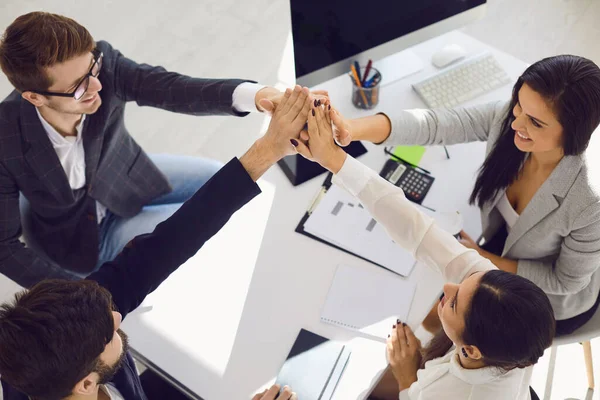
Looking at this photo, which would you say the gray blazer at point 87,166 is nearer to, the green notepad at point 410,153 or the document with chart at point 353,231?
the document with chart at point 353,231

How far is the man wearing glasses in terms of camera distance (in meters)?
1.54

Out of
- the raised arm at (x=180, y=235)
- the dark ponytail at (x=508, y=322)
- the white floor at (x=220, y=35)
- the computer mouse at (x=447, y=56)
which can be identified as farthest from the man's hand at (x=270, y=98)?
the white floor at (x=220, y=35)

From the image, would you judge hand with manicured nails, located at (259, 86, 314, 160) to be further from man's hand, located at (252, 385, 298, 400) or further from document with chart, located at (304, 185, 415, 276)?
man's hand, located at (252, 385, 298, 400)

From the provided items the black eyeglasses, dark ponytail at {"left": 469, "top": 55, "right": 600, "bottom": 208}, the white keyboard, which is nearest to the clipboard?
the white keyboard

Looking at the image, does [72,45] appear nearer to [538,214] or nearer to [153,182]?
[153,182]

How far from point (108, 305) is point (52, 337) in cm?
14

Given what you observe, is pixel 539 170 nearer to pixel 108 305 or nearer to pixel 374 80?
pixel 374 80

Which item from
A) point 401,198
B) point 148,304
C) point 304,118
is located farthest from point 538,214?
point 148,304

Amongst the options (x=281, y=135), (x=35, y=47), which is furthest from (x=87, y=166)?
(x=281, y=135)

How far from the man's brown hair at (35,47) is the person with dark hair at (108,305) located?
54cm

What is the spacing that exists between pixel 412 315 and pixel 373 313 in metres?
0.11

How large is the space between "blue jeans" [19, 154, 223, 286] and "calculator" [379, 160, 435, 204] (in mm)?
695

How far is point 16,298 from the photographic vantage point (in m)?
1.16

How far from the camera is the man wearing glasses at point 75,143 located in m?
1.54
